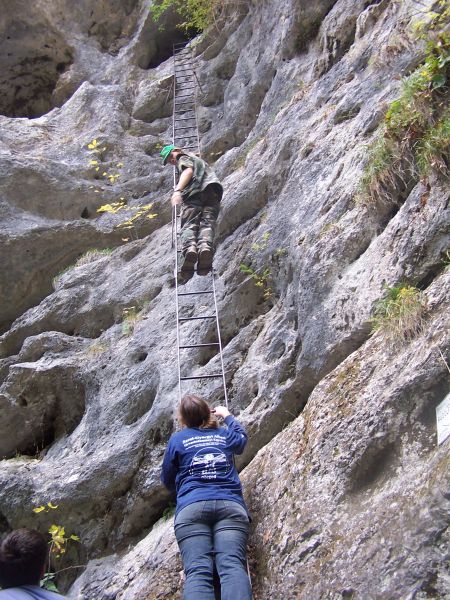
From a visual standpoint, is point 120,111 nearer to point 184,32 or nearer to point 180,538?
point 184,32

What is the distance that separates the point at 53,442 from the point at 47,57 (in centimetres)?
1054

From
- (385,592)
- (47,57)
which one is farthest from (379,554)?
(47,57)

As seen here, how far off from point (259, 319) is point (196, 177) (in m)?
2.02

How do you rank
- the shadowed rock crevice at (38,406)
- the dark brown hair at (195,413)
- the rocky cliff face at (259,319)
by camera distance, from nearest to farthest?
the rocky cliff face at (259,319) → the dark brown hair at (195,413) → the shadowed rock crevice at (38,406)

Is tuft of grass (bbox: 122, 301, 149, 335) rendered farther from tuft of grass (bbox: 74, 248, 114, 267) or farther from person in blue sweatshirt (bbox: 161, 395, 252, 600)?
person in blue sweatshirt (bbox: 161, 395, 252, 600)

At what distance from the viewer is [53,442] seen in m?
7.35

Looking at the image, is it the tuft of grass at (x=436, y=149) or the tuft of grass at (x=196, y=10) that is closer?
the tuft of grass at (x=436, y=149)

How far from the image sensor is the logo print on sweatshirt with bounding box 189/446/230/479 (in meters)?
4.12

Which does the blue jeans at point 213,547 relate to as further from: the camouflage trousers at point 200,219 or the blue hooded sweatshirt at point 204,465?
the camouflage trousers at point 200,219

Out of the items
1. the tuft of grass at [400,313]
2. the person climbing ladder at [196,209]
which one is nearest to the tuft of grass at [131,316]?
the person climbing ladder at [196,209]

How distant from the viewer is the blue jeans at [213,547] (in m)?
3.51

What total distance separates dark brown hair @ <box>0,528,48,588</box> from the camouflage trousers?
4265 millimetres

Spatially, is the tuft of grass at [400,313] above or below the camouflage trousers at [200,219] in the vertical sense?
below

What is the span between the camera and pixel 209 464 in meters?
4.16
